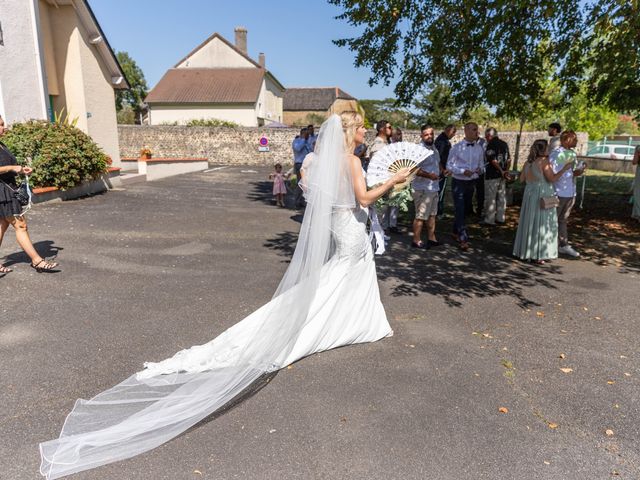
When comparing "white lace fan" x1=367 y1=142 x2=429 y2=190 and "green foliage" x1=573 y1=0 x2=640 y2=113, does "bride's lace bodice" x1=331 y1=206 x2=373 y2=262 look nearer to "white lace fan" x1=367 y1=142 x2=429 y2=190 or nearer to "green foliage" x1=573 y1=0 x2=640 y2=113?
"white lace fan" x1=367 y1=142 x2=429 y2=190

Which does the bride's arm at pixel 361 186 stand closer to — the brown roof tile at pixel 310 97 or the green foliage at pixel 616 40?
the green foliage at pixel 616 40

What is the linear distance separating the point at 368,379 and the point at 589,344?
2.49 m

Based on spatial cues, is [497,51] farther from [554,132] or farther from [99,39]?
[99,39]

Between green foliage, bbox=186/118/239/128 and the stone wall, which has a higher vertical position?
green foliage, bbox=186/118/239/128

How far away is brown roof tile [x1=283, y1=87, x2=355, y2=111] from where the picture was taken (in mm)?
70062

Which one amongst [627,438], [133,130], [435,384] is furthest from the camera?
[133,130]

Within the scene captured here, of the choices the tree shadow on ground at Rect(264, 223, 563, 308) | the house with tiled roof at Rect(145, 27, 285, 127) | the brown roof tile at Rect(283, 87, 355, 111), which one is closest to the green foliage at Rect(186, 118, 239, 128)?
the house with tiled roof at Rect(145, 27, 285, 127)

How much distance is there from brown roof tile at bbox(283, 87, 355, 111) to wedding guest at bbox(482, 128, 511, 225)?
198 ft

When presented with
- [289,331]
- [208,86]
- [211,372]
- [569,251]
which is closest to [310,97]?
[208,86]

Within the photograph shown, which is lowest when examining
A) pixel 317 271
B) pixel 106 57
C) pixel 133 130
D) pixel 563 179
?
pixel 317 271

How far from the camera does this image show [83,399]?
3502 mm

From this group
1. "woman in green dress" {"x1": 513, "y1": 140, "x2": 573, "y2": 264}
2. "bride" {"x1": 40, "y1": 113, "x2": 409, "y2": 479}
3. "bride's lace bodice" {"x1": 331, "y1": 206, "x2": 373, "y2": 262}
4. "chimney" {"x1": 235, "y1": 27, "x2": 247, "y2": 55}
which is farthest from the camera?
"chimney" {"x1": 235, "y1": 27, "x2": 247, "y2": 55}

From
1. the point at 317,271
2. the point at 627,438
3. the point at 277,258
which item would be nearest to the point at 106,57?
the point at 277,258

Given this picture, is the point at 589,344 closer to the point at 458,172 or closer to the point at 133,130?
the point at 458,172
